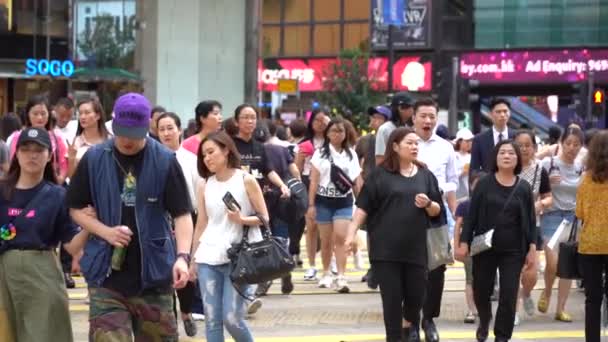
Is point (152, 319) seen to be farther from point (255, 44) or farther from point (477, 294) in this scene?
point (255, 44)

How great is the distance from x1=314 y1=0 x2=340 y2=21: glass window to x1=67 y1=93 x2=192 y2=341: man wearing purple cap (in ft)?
196

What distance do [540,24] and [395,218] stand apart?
5141 cm

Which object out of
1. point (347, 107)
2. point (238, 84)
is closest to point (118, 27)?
point (238, 84)

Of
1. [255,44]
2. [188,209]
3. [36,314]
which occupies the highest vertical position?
[255,44]

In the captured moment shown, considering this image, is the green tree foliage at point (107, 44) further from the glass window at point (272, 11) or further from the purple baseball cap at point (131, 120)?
the glass window at point (272, 11)

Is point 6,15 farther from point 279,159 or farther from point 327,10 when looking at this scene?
point 327,10

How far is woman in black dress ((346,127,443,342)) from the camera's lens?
29.6 feet

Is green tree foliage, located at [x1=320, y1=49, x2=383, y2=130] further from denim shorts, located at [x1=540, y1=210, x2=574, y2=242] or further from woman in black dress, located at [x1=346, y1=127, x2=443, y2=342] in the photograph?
woman in black dress, located at [x1=346, y1=127, x2=443, y2=342]

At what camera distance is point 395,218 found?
29.6 ft

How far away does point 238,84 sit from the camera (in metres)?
22.7

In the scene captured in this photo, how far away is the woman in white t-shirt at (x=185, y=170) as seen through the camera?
9.97 metres

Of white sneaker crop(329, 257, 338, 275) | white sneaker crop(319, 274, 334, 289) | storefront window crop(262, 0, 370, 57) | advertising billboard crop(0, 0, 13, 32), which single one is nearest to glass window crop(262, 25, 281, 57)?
storefront window crop(262, 0, 370, 57)

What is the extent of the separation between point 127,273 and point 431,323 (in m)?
4.38

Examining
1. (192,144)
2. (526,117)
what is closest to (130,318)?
(192,144)
